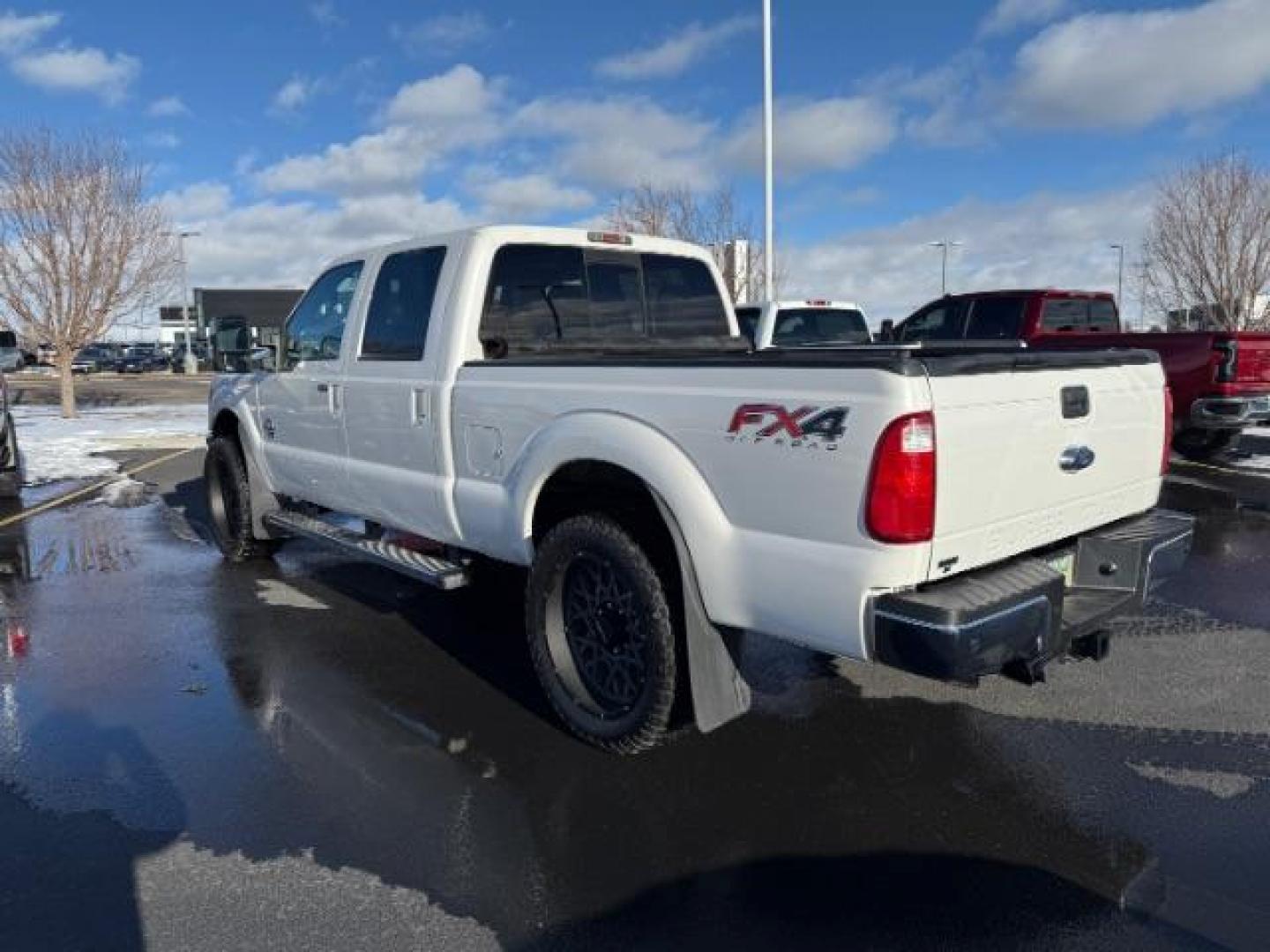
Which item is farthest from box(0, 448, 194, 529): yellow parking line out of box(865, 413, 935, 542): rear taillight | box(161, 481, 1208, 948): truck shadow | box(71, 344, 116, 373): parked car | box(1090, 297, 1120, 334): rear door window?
box(71, 344, 116, 373): parked car

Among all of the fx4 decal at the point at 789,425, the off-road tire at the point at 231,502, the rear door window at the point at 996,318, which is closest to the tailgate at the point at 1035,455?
the fx4 decal at the point at 789,425

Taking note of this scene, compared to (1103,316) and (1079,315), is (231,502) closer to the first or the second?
(1079,315)

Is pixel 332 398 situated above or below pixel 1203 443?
above

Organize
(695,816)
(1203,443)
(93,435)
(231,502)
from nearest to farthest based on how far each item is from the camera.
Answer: (695,816), (231,502), (1203,443), (93,435)

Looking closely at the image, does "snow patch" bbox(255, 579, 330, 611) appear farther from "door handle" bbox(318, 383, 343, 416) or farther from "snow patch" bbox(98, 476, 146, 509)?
"snow patch" bbox(98, 476, 146, 509)

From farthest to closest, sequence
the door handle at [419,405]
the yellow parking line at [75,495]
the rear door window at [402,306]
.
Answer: the yellow parking line at [75,495], the rear door window at [402,306], the door handle at [419,405]

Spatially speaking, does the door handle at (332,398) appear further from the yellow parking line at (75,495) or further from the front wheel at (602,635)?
the yellow parking line at (75,495)

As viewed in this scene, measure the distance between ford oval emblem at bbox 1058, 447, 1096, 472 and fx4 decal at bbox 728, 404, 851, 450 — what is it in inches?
39.1

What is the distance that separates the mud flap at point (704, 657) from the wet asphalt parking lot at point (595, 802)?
330mm

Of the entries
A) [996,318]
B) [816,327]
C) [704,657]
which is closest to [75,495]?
[816,327]

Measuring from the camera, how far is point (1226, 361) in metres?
10.1

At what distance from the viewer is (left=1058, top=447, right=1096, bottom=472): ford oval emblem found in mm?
3410

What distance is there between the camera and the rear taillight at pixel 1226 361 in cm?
1012

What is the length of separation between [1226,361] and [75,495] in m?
12.6
